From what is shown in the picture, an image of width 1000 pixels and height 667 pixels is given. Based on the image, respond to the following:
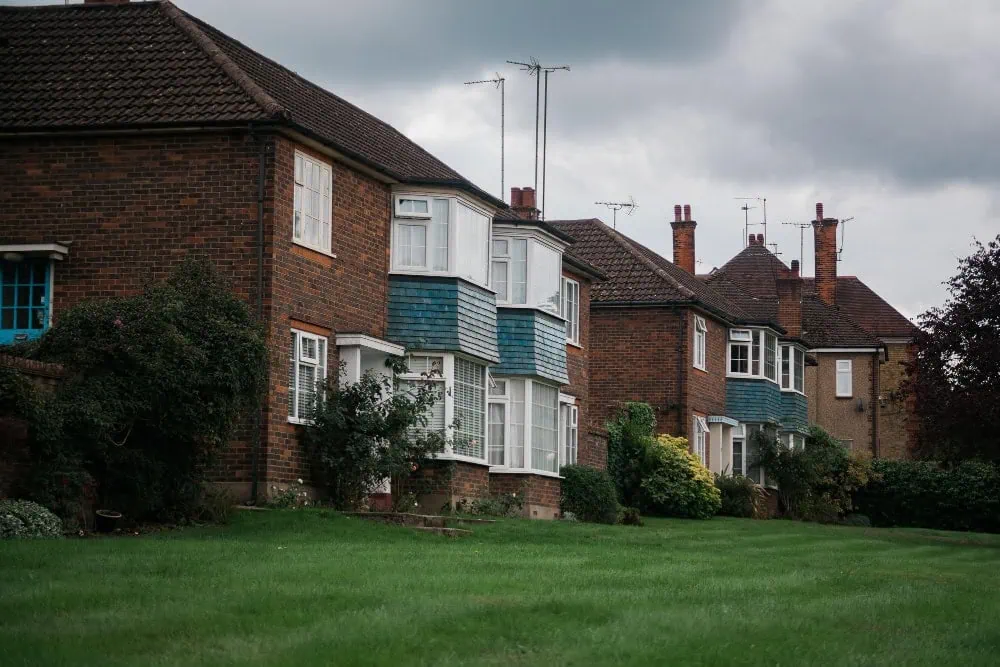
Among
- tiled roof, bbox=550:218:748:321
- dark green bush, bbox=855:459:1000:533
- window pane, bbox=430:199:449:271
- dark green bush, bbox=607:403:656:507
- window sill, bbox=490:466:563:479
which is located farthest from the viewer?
dark green bush, bbox=855:459:1000:533

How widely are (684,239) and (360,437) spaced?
31.3 metres

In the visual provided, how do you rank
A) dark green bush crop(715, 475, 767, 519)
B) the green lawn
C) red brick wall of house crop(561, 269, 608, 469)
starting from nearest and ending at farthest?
the green lawn
red brick wall of house crop(561, 269, 608, 469)
dark green bush crop(715, 475, 767, 519)

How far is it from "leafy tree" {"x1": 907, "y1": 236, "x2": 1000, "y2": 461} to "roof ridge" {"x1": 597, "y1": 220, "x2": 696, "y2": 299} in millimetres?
11472

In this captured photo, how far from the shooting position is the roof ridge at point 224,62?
24.8 metres

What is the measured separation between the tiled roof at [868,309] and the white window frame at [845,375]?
14.9ft

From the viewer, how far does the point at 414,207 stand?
1146 inches

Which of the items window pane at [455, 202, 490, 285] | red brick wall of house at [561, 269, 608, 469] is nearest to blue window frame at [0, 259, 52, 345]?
window pane at [455, 202, 490, 285]

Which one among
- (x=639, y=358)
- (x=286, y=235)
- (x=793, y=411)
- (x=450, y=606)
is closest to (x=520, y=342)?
(x=286, y=235)

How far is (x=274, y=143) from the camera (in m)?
24.9

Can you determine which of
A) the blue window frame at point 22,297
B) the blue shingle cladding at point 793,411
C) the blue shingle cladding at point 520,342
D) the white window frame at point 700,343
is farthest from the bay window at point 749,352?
the blue window frame at point 22,297

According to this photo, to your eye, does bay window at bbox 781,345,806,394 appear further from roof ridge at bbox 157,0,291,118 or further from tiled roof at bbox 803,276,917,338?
roof ridge at bbox 157,0,291,118

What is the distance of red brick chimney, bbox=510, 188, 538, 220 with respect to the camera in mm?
37719

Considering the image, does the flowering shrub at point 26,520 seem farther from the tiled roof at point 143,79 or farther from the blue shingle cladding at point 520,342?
the blue shingle cladding at point 520,342

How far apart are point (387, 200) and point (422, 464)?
488cm
